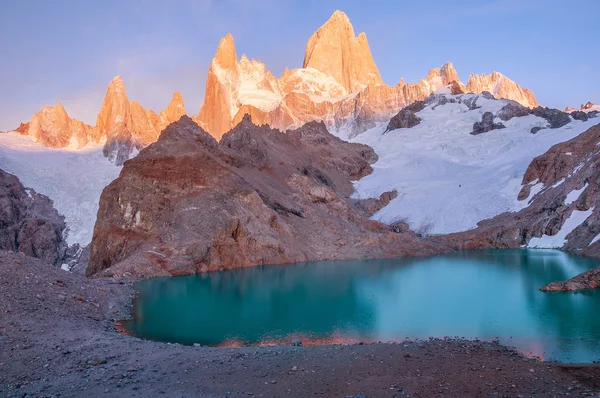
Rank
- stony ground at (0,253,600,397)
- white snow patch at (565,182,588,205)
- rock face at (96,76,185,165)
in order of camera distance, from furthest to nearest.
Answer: rock face at (96,76,185,165) → white snow patch at (565,182,588,205) → stony ground at (0,253,600,397)

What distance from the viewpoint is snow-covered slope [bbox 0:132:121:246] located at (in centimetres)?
8562

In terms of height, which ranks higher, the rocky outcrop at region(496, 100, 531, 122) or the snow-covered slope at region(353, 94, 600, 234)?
the rocky outcrop at region(496, 100, 531, 122)

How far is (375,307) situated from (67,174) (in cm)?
8577

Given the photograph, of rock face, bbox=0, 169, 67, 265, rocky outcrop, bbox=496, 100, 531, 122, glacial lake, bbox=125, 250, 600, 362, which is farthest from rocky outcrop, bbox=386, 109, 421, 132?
glacial lake, bbox=125, 250, 600, 362

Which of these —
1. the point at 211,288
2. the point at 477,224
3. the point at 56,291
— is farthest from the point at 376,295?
the point at 477,224

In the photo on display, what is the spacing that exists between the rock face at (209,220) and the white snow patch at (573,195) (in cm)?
1766

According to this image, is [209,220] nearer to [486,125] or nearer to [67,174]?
[67,174]

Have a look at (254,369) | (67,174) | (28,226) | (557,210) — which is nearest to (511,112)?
(557,210)

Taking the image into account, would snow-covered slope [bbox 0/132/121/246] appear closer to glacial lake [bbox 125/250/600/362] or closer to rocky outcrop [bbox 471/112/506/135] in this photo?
glacial lake [bbox 125/250/600/362]

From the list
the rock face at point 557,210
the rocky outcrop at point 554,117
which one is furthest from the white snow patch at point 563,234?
the rocky outcrop at point 554,117

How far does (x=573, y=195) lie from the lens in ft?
214

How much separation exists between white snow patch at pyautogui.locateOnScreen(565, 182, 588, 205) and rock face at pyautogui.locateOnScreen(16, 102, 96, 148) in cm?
10305

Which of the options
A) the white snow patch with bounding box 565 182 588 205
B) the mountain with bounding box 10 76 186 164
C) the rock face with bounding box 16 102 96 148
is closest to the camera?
the white snow patch with bounding box 565 182 588 205

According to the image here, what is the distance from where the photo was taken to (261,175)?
68250 millimetres
